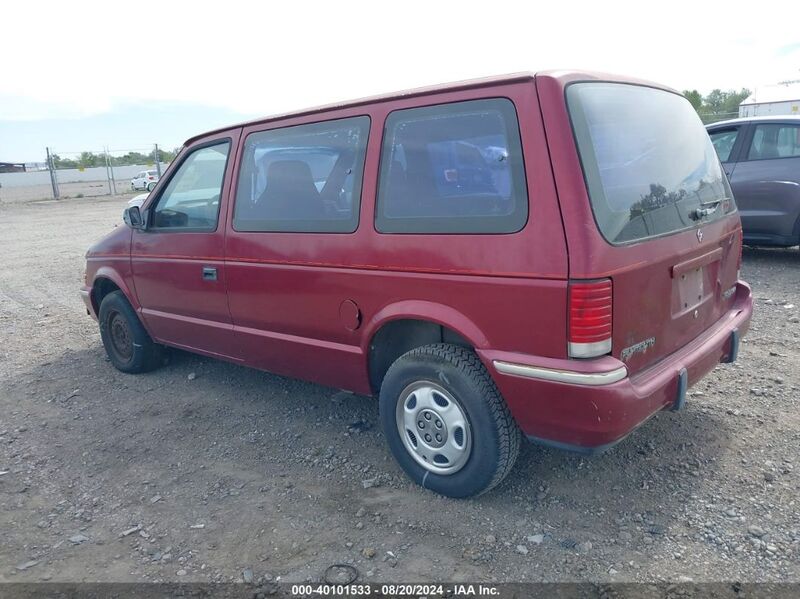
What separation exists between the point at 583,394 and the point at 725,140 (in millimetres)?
6721

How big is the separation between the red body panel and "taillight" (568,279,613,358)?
34 mm

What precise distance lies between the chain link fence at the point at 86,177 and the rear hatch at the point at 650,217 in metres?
21.2

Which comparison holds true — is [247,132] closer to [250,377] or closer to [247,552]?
[250,377]

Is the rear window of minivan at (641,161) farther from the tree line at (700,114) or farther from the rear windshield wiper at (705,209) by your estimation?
the tree line at (700,114)

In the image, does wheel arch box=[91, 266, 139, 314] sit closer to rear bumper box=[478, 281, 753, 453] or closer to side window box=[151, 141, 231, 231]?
side window box=[151, 141, 231, 231]

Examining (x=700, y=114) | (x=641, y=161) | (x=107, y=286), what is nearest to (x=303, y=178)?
(x=641, y=161)

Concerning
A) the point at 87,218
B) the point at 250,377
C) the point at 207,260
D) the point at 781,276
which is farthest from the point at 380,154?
the point at 87,218

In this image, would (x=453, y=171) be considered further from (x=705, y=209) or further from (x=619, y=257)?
(x=705, y=209)

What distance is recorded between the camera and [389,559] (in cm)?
286

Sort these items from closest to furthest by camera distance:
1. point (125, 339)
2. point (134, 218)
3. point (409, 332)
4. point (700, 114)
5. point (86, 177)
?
point (409, 332), point (134, 218), point (125, 339), point (700, 114), point (86, 177)

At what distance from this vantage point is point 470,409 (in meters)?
3.04

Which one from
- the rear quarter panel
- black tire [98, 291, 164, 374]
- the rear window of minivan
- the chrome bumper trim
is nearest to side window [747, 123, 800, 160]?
the rear window of minivan

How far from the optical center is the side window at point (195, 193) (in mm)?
4340

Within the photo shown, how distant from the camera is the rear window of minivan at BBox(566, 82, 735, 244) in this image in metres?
2.76
